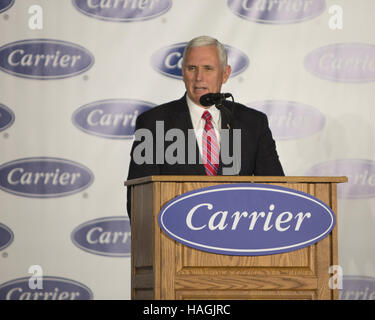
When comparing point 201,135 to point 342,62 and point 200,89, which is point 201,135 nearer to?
point 200,89

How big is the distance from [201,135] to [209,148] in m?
0.15

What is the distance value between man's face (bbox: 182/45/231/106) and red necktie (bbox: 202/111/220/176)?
31cm

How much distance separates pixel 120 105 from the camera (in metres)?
4.95

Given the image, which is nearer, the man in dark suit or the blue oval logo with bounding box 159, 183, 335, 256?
the blue oval logo with bounding box 159, 183, 335, 256

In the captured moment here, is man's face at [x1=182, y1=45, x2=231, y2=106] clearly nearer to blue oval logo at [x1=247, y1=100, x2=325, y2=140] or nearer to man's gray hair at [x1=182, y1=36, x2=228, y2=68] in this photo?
man's gray hair at [x1=182, y1=36, x2=228, y2=68]

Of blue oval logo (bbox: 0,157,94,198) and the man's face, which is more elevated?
the man's face

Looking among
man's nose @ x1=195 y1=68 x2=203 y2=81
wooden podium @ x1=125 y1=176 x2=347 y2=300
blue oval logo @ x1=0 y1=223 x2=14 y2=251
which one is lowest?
wooden podium @ x1=125 y1=176 x2=347 y2=300

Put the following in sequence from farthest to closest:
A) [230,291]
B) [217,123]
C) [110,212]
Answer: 1. [110,212]
2. [217,123]
3. [230,291]

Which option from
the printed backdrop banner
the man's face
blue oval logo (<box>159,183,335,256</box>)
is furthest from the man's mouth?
blue oval logo (<box>159,183,335,256</box>)

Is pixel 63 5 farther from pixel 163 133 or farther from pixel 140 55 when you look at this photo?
pixel 163 133

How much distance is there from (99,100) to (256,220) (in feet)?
7.66

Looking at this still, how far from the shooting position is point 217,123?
3.78 m

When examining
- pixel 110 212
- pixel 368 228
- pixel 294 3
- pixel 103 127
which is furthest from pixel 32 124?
pixel 368 228

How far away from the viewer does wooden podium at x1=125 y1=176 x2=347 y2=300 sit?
2.84 meters
